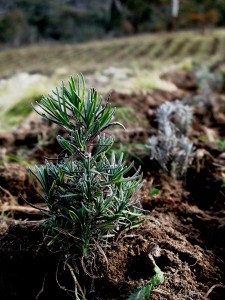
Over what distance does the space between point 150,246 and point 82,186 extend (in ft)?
1.25

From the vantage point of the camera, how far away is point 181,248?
4.86ft

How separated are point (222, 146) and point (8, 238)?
1687mm

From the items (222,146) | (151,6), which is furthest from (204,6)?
(222,146)

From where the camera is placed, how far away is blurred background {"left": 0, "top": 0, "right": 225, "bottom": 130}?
7252mm

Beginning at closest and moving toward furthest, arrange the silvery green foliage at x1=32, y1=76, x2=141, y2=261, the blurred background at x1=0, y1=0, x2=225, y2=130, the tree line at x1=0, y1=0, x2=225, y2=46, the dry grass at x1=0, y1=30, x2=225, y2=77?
the silvery green foliage at x1=32, y1=76, x2=141, y2=261 < the blurred background at x1=0, y1=0, x2=225, y2=130 < the dry grass at x1=0, y1=30, x2=225, y2=77 < the tree line at x1=0, y1=0, x2=225, y2=46

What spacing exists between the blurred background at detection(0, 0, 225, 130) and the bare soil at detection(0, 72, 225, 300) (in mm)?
2191

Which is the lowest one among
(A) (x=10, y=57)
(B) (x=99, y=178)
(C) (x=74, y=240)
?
(A) (x=10, y=57)

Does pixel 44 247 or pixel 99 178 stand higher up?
pixel 99 178

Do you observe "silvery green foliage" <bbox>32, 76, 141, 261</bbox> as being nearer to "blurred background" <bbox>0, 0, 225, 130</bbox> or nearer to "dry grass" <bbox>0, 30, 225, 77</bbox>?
"blurred background" <bbox>0, 0, 225, 130</bbox>

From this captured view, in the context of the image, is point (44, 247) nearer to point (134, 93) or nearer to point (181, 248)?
point (181, 248)

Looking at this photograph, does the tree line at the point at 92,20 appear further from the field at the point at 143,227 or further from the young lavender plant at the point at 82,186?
the young lavender plant at the point at 82,186

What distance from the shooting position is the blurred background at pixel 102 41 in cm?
725

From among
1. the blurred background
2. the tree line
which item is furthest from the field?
the tree line

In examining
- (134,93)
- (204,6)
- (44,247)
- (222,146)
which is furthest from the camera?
(204,6)
